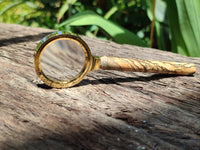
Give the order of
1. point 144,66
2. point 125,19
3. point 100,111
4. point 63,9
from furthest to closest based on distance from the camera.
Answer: point 125,19, point 63,9, point 144,66, point 100,111

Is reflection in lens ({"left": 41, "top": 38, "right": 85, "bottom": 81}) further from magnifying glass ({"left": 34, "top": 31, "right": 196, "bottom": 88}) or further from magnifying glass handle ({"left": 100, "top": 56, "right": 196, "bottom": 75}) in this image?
magnifying glass handle ({"left": 100, "top": 56, "right": 196, "bottom": 75})

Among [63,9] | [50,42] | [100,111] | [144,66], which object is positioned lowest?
[100,111]

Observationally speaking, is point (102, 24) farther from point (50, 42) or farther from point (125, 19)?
point (125, 19)

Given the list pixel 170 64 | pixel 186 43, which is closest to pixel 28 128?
pixel 170 64

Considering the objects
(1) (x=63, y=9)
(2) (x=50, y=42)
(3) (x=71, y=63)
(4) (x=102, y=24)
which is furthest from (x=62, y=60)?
(1) (x=63, y=9)

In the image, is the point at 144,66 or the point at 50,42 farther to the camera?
the point at 144,66

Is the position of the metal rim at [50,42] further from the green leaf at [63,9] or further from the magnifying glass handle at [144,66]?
the green leaf at [63,9]

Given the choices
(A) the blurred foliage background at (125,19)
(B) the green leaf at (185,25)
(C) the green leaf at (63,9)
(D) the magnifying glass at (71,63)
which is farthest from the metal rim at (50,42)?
(C) the green leaf at (63,9)

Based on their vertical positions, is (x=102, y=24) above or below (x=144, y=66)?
above
